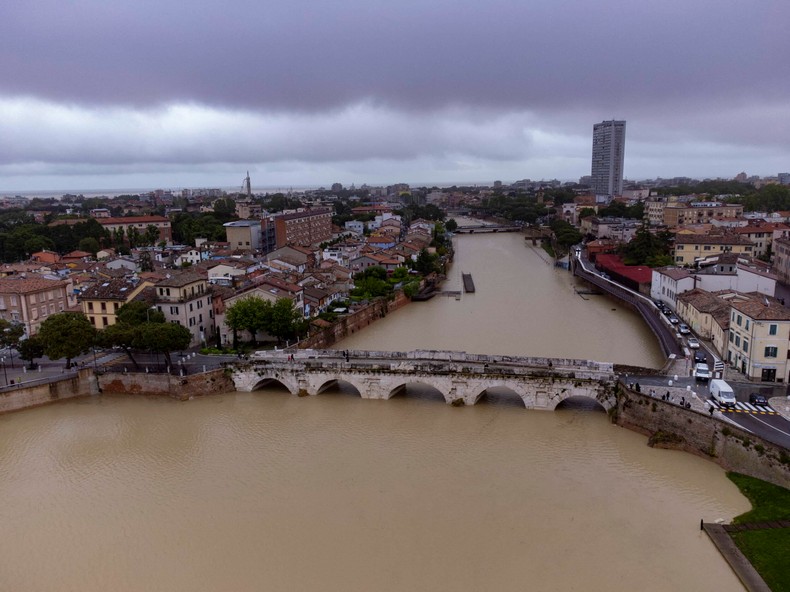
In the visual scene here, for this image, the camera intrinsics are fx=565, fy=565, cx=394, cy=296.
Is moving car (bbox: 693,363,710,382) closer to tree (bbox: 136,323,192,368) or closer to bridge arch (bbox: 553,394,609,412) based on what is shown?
bridge arch (bbox: 553,394,609,412)

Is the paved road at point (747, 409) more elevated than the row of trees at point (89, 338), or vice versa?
the row of trees at point (89, 338)

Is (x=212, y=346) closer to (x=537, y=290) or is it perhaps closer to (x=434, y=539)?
(x=434, y=539)

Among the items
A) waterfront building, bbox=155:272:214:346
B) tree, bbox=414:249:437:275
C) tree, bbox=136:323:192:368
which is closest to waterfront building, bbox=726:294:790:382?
tree, bbox=136:323:192:368

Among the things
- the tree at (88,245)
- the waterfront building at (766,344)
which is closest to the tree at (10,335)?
the waterfront building at (766,344)

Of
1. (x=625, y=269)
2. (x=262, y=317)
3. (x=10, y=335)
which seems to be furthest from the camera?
(x=625, y=269)

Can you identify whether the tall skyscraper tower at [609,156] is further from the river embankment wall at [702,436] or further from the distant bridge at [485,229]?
the river embankment wall at [702,436]

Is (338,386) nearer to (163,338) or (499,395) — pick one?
(499,395)

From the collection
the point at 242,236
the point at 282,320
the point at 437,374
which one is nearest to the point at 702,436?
the point at 437,374
